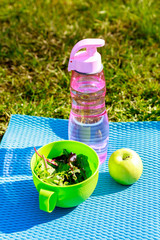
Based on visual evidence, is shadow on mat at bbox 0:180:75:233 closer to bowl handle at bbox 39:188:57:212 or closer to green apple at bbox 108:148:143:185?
bowl handle at bbox 39:188:57:212

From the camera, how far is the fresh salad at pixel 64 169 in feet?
5.26

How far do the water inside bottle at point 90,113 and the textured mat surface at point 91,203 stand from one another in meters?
0.10

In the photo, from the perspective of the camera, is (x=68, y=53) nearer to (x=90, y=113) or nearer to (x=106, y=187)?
(x=90, y=113)

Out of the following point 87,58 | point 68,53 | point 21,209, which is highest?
point 87,58

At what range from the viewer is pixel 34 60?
9.93 ft

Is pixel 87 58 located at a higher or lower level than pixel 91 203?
higher

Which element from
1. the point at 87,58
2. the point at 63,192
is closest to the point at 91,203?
the point at 63,192

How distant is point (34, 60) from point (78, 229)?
181 centimetres

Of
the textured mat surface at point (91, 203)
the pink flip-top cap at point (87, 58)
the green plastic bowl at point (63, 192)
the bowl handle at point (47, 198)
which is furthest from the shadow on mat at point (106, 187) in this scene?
the pink flip-top cap at point (87, 58)

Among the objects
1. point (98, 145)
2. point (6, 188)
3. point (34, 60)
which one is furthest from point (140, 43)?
point (6, 188)

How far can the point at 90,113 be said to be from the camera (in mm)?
1998

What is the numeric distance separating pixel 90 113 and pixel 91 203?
53 cm

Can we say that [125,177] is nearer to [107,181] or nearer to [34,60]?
[107,181]

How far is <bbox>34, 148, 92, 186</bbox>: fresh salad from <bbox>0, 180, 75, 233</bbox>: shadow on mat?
0.16 m
